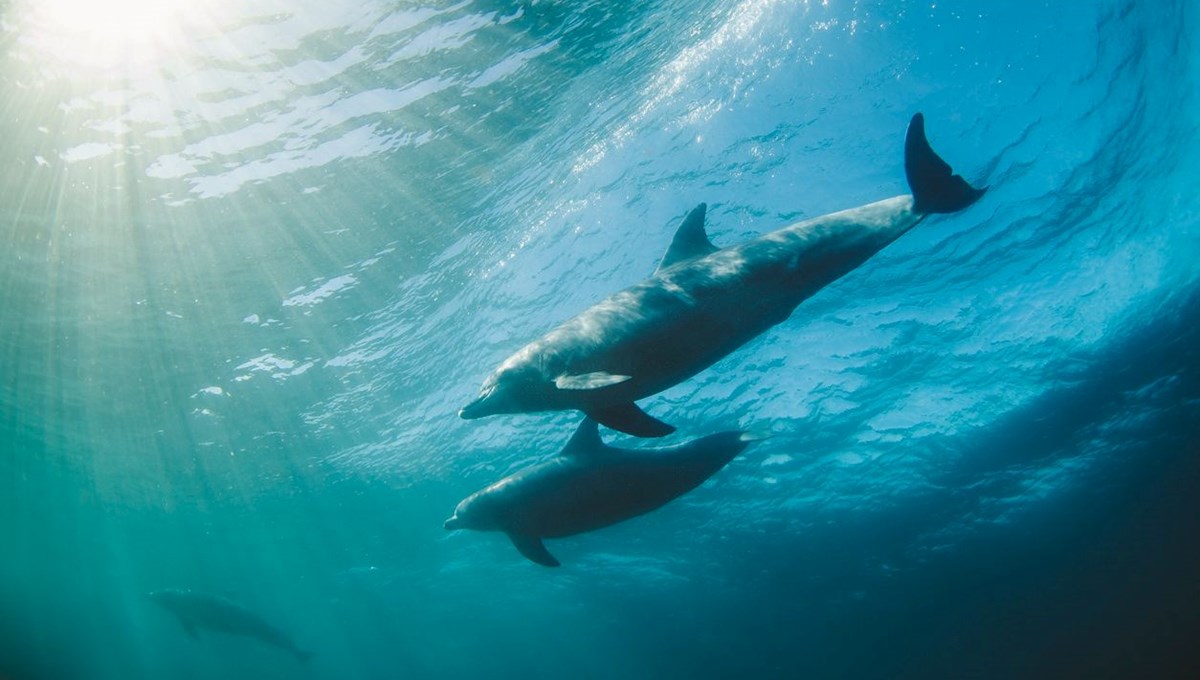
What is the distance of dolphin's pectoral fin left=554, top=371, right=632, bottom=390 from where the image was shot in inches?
166

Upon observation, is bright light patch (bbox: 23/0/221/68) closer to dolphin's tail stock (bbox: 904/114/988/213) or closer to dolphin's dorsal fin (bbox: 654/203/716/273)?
dolphin's dorsal fin (bbox: 654/203/716/273)

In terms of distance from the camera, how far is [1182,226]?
1350 centimetres

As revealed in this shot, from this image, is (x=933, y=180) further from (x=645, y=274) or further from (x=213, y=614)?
(x=213, y=614)

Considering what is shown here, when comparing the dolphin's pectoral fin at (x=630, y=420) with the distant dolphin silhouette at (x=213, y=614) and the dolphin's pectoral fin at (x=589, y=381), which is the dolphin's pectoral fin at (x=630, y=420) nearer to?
the dolphin's pectoral fin at (x=589, y=381)

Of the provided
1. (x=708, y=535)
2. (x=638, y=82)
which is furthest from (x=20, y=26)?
(x=708, y=535)

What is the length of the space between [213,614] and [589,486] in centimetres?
2496

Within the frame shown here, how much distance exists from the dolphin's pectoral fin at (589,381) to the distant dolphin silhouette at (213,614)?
24932 millimetres

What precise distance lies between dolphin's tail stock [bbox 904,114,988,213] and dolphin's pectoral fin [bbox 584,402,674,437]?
3213 mm

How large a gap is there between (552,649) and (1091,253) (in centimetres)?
5944

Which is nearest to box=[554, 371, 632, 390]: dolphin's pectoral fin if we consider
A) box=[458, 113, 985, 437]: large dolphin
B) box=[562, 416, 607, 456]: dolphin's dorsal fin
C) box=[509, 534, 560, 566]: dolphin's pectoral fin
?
box=[458, 113, 985, 437]: large dolphin

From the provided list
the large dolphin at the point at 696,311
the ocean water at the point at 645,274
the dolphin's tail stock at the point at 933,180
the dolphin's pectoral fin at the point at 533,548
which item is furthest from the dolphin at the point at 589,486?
the ocean water at the point at 645,274

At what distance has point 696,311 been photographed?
4996mm

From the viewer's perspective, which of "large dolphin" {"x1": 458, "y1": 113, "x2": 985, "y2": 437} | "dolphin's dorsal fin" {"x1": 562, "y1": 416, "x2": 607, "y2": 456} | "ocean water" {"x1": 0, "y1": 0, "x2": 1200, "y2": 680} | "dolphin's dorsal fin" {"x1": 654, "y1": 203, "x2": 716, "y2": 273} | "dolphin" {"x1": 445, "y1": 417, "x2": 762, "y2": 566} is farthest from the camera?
"ocean water" {"x1": 0, "y1": 0, "x2": 1200, "y2": 680}

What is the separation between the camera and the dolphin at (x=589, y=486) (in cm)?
641
